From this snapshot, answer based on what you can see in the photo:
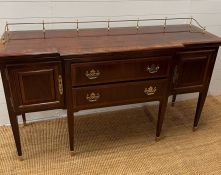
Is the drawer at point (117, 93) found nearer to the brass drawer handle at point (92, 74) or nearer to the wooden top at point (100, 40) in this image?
the brass drawer handle at point (92, 74)

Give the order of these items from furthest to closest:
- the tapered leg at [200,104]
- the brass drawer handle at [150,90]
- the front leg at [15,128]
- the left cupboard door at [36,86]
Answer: the tapered leg at [200,104], the brass drawer handle at [150,90], the front leg at [15,128], the left cupboard door at [36,86]

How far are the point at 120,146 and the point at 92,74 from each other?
623 mm

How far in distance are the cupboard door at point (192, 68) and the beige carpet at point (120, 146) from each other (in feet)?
1.43

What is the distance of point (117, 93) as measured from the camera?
154 centimetres

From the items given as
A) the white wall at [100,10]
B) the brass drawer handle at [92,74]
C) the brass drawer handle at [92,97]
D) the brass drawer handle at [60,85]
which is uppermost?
the white wall at [100,10]

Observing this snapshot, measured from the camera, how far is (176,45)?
1.48 metres

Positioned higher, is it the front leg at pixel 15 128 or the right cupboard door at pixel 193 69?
the right cupboard door at pixel 193 69

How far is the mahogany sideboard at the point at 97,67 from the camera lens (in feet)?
4.43

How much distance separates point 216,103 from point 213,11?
81 cm

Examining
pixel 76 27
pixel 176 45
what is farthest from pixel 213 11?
pixel 76 27

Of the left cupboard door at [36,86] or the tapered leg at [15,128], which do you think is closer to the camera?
the left cupboard door at [36,86]

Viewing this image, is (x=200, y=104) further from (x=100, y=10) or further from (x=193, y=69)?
(x=100, y=10)

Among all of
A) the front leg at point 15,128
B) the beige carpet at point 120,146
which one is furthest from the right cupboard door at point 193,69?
the front leg at point 15,128

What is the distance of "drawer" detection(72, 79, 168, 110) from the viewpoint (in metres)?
1.49
